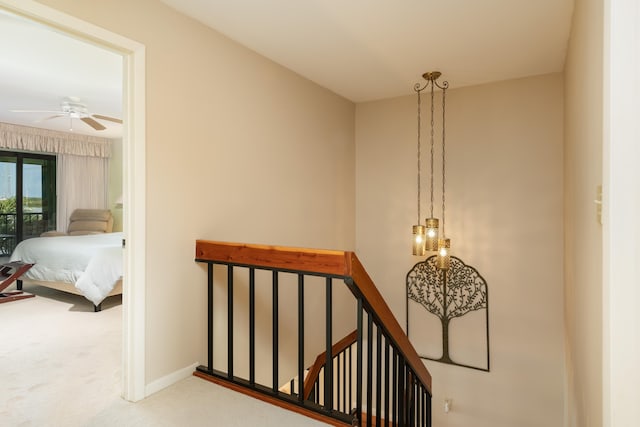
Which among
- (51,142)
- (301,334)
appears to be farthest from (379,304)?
(51,142)

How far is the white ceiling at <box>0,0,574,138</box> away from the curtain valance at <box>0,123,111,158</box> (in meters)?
2.21

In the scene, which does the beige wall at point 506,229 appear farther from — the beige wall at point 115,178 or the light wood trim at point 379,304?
the beige wall at point 115,178

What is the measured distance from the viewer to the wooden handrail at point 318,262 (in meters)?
1.75

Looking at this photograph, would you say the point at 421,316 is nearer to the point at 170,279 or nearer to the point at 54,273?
the point at 170,279

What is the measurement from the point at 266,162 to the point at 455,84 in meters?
2.03

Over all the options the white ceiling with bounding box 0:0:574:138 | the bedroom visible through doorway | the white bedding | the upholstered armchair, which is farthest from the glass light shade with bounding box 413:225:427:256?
the bedroom visible through doorway

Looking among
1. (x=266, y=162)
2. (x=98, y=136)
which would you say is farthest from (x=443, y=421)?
(x=98, y=136)

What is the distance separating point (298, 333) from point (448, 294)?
6.29 feet

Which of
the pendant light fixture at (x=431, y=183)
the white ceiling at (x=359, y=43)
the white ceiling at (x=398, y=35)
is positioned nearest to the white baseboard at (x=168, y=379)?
the white ceiling at (x=359, y=43)

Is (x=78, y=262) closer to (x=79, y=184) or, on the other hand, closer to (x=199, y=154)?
(x=199, y=154)

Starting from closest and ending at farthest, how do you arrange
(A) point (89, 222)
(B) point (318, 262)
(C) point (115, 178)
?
1. (B) point (318, 262)
2. (A) point (89, 222)
3. (C) point (115, 178)

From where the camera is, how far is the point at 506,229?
11.7 ft

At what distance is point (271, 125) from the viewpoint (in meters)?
3.06

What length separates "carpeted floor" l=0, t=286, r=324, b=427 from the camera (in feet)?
6.04
